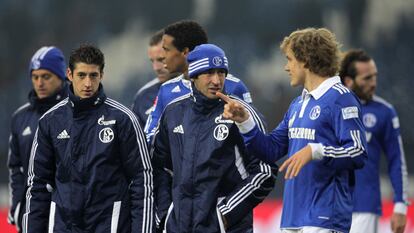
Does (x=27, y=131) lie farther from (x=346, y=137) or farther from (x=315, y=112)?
(x=346, y=137)

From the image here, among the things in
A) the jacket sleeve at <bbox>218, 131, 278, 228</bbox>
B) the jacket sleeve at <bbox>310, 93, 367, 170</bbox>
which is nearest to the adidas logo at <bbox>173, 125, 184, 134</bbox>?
the jacket sleeve at <bbox>218, 131, 278, 228</bbox>

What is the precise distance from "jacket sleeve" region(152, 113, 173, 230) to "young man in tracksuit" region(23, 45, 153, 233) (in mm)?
219

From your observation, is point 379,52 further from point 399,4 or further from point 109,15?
point 109,15

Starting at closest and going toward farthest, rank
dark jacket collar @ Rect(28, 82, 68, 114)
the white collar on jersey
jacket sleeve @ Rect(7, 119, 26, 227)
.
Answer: the white collar on jersey → dark jacket collar @ Rect(28, 82, 68, 114) → jacket sleeve @ Rect(7, 119, 26, 227)

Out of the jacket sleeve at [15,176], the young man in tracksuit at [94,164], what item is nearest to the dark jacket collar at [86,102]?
the young man in tracksuit at [94,164]

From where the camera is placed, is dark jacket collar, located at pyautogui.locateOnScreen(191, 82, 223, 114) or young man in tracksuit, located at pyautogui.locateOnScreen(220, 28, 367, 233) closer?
young man in tracksuit, located at pyautogui.locateOnScreen(220, 28, 367, 233)

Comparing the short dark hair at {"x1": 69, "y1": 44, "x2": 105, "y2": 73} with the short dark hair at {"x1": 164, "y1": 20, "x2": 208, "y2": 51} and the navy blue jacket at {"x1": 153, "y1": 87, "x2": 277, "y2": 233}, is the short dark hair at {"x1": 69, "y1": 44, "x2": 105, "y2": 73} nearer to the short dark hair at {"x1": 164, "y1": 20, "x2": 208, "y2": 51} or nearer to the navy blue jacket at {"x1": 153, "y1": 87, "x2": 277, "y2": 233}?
the navy blue jacket at {"x1": 153, "y1": 87, "x2": 277, "y2": 233}

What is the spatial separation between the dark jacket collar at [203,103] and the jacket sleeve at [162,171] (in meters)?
0.31

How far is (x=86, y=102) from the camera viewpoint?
24.0ft

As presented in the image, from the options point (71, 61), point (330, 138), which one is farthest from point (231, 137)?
point (71, 61)

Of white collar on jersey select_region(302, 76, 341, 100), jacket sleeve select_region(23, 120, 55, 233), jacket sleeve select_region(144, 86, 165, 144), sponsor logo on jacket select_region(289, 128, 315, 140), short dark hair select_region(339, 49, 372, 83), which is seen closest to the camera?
sponsor logo on jacket select_region(289, 128, 315, 140)

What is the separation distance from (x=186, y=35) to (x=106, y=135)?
1.42 m

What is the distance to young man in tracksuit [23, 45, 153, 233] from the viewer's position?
723 centimetres

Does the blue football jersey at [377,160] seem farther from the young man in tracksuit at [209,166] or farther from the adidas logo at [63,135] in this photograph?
the adidas logo at [63,135]
